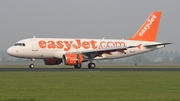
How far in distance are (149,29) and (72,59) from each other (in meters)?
15.5

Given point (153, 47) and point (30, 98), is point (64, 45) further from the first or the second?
point (30, 98)

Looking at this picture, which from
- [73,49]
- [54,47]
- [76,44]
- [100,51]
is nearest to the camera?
[100,51]

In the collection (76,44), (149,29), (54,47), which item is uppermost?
(149,29)

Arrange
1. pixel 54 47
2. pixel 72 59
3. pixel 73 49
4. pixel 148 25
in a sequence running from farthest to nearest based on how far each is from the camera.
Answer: pixel 148 25 → pixel 73 49 → pixel 54 47 → pixel 72 59

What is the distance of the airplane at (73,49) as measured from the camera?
52156 millimetres

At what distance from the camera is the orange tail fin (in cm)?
6009

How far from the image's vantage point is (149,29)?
199 feet

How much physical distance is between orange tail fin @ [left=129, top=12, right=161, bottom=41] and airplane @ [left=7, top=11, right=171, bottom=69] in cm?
172

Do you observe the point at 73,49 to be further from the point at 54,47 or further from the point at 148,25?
the point at 148,25

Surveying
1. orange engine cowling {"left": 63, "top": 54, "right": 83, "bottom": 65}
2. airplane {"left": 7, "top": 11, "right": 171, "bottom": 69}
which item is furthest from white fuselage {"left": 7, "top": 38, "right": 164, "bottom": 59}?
orange engine cowling {"left": 63, "top": 54, "right": 83, "bottom": 65}

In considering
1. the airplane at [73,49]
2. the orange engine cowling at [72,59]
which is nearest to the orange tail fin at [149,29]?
the airplane at [73,49]

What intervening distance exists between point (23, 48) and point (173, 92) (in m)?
33.7

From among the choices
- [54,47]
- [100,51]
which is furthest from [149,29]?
[54,47]

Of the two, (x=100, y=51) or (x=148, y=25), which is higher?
(x=148, y=25)
